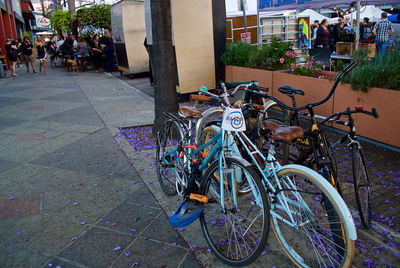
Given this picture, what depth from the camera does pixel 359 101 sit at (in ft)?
17.1

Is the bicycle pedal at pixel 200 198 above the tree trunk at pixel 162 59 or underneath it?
underneath

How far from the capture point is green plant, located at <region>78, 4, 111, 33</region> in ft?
60.8

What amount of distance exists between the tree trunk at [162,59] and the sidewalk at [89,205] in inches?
32.8

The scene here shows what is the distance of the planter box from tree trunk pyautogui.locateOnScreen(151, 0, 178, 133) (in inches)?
103

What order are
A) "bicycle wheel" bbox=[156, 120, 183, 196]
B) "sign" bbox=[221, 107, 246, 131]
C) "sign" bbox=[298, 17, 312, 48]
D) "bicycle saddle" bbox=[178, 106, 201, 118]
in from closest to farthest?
1. "sign" bbox=[221, 107, 246, 131]
2. "bicycle saddle" bbox=[178, 106, 201, 118]
3. "bicycle wheel" bbox=[156, 120, 183, 196]
4. "sign" bbox=[298, 17, 312, 48]

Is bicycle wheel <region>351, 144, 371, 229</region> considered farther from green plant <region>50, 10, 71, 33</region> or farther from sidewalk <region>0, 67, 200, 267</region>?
green plant <region>50, 10, 71, 33</region>

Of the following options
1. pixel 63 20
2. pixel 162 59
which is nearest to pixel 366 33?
pixel 162 59

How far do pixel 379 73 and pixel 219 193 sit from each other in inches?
137

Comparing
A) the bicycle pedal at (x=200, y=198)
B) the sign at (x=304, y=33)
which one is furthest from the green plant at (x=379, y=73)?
the sign at (x=304, y=33)

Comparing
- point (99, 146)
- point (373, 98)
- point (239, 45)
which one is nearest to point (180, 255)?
point (99, 146)

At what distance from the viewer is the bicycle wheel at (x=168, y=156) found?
139 inches

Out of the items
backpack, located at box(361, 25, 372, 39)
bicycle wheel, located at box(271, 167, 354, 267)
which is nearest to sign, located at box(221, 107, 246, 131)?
bicycle wheel, located at box(271, 167, 354, 267)

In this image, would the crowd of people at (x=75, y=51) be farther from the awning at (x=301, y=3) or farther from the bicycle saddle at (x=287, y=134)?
the bicycle saddle at (x=287, y=134)

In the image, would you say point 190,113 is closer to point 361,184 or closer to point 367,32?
point 361,184
